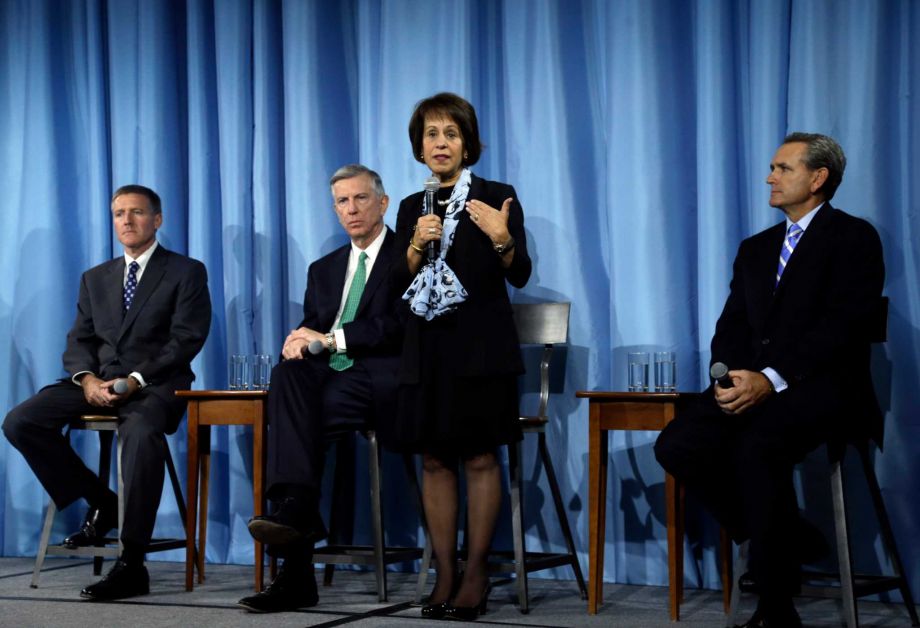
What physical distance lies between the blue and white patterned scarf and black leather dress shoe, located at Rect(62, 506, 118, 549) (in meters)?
1.65

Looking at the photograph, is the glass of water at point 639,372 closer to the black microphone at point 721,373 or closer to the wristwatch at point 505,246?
the black microphone at point 721,373

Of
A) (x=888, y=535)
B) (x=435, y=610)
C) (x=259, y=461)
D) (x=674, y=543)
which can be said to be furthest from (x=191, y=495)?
(x=888, y=535)

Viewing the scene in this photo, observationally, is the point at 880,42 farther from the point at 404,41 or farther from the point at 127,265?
the point at 127,265

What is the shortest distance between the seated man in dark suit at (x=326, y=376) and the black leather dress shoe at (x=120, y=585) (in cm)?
51

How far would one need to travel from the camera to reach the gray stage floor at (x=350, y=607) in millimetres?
3176

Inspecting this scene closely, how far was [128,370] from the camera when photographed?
4.15 m

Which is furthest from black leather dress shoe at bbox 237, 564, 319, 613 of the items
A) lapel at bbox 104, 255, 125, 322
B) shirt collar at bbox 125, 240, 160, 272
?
shirt collar at bbox 125, 240, 160, 272

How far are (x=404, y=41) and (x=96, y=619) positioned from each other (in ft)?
7.85

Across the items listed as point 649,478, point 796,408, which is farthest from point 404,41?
point 796,408

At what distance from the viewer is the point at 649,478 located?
400cm

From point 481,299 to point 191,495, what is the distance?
135cm

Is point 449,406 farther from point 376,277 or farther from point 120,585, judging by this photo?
point 120,585

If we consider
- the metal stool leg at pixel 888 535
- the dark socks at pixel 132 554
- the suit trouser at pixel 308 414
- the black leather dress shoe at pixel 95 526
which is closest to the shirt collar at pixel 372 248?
the suit trouser at pixel 308 414

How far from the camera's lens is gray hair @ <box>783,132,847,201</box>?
3.28 meters
